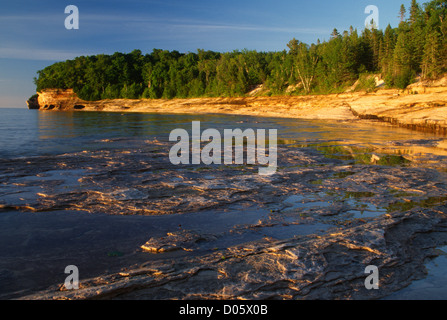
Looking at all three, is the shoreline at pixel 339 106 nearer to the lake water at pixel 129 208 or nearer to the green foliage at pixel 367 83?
the green foliage at pixel 367 83

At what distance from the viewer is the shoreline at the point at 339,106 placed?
29.1m

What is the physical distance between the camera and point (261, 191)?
8852mm

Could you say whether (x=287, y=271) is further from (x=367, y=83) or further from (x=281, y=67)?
(x=281, y=67)

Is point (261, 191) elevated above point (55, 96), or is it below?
below

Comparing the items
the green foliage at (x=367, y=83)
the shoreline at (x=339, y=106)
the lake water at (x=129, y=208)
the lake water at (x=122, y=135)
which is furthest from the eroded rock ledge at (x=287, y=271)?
the green foliage at (x=367, y=83)

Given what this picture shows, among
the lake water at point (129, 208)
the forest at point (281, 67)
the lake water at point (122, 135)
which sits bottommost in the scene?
the lake water at point (129, 208)

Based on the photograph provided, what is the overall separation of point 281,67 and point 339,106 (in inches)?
1168

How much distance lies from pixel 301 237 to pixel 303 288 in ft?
5.44

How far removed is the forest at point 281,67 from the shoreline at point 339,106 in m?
5.16

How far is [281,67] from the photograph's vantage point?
2790 inches

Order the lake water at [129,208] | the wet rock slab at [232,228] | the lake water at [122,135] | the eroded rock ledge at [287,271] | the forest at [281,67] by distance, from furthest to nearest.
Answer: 1. the forest at [281,67]
2. the lake water at [122,135]
3. the lake water at [129,208]
4. the wet rock slab at [232,228]
5. the eroded rock ledge at [287,271]
